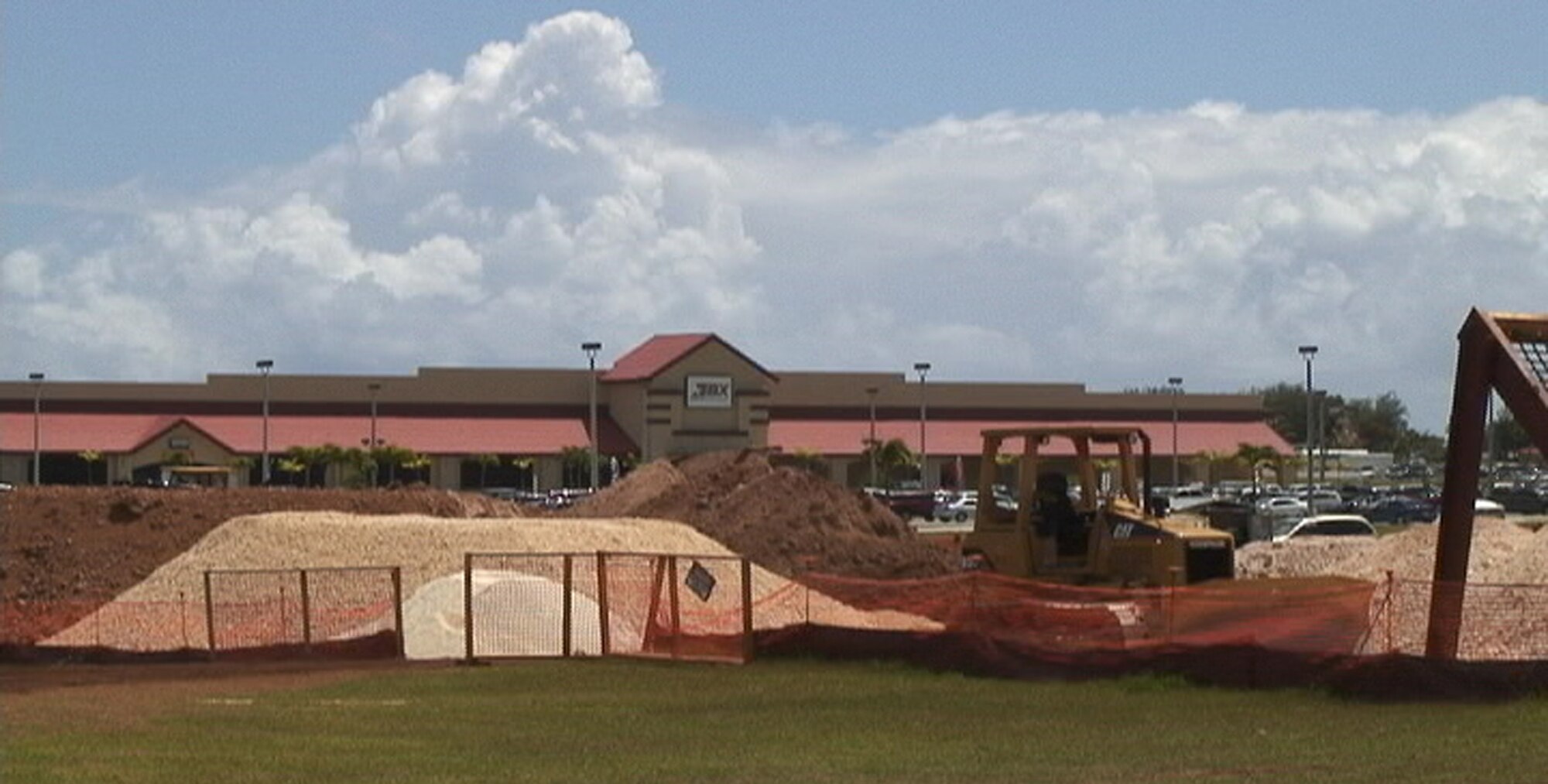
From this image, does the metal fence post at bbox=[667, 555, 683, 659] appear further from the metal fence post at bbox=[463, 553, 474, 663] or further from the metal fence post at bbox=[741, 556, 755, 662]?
the metal fence post at bbox=[463, 553, 474, 663]

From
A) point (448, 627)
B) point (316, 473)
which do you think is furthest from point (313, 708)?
point (316, 473)

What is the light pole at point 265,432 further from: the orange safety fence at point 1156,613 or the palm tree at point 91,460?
the orange safety fence at point 1156,613

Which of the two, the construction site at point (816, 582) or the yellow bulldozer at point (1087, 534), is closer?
the construction site at point (816, 582)

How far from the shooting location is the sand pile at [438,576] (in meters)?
35.1

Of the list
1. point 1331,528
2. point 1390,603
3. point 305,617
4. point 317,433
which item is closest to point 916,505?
point 1331,528

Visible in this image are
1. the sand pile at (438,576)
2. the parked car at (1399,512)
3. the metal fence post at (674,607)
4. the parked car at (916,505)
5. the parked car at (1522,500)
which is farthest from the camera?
the parked car at (1522,500)

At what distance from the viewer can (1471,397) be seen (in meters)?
28.3

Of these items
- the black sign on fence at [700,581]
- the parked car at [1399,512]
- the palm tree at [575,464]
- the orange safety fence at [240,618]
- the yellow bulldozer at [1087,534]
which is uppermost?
the palm tree at [575,464]

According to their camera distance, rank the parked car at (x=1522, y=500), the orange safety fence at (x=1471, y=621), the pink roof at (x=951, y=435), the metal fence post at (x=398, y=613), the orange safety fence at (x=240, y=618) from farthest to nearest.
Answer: the pink roof at (x=951, y=435) < the parked car at (x=1522, y=500) < the orange safety fence at (x=240, y=618) < the metal fence post at (x=398, y=613) < the orange safety fence at (x=1471, y=621)

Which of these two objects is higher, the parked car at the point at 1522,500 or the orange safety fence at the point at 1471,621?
the parked car at the point at 1522,500

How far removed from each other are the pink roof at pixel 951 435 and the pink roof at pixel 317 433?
1032 cm

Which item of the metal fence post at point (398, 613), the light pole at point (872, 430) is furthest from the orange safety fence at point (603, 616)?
the light pole at point (872, 430)

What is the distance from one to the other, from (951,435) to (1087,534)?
9634cm

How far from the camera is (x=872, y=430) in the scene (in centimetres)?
12650
